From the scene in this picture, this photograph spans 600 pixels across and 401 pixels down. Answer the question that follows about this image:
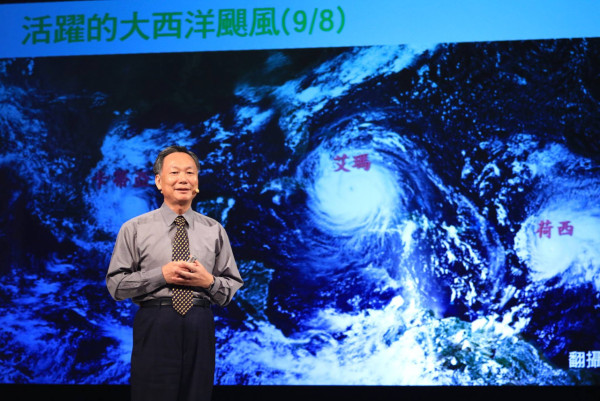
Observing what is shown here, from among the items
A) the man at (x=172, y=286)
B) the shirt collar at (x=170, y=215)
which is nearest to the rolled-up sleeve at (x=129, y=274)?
the man at (x=172, y=286)

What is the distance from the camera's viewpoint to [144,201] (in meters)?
4.16

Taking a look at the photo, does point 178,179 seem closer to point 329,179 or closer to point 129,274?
point 129,274

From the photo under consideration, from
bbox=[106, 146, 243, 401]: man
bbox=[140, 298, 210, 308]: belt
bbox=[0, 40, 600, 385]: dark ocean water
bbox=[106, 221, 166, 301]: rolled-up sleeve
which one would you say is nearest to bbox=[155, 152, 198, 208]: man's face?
bbox=[106, 146, 243, 401]: man

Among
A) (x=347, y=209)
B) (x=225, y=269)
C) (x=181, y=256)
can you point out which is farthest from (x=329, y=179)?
(x=181, y=256)

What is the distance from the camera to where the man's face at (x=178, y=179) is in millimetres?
2170

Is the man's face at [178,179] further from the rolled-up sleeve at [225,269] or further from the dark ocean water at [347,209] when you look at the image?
the dark ocean water at [347,209]

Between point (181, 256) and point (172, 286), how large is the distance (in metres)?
0.11

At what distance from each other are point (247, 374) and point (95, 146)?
1679mm

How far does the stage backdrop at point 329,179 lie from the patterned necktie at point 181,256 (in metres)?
1.90

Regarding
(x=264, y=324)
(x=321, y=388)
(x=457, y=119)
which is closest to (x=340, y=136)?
(x=457, y=119)

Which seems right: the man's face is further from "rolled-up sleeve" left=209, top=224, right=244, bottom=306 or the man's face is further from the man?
"rolled-up sleeve" left=209, top=224, right=244, bottom=306

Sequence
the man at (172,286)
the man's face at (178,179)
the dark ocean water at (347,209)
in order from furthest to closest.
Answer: the dark ocean water at (347,209) → the man's face at (178,179) → the man at (172,286)

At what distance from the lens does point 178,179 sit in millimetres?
2168

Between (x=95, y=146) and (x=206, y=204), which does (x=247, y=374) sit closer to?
(x=206, y=204)
